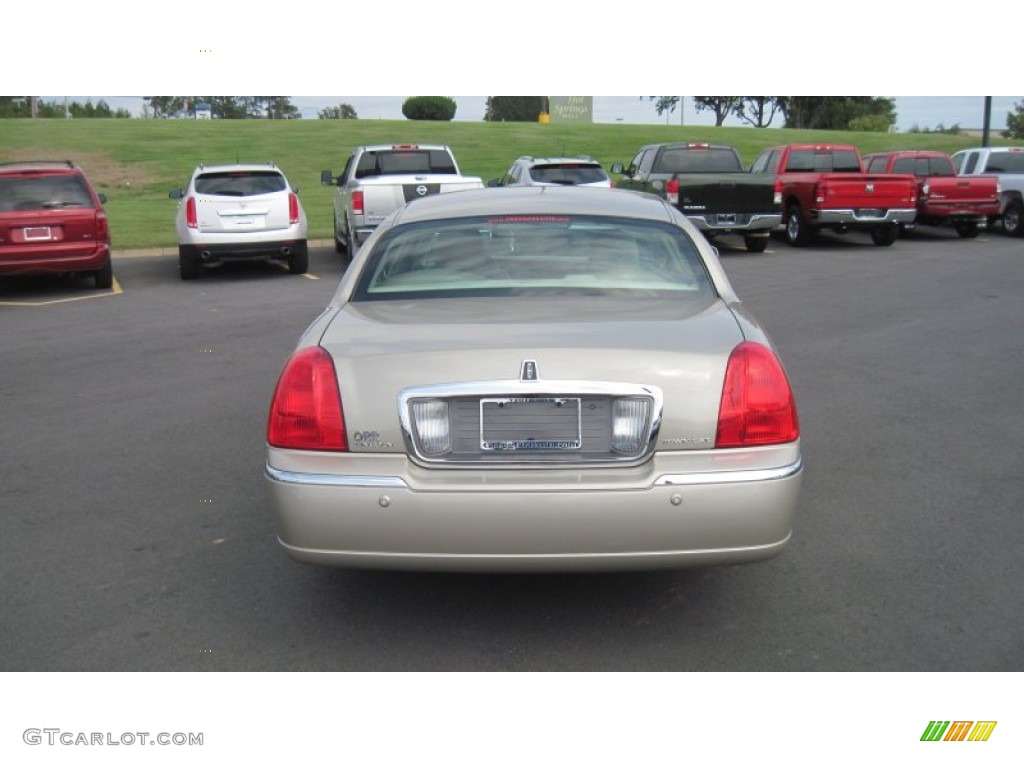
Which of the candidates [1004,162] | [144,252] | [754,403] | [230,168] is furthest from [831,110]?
[754,403]

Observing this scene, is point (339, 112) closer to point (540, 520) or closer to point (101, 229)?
point (101, 229)

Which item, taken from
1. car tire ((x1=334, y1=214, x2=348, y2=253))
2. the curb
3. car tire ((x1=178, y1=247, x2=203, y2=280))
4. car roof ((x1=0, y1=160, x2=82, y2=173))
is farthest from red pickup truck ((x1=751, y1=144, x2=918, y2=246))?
car roof ((x1=0, y1=160, x2=82, y2=173))

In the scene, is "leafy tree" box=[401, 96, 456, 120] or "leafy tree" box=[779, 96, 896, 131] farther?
"leafy tree" box=[779, 96, 896, 131]

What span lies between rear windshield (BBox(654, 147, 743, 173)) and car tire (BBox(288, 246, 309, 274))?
7.12 meters

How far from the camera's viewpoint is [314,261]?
19531 mm

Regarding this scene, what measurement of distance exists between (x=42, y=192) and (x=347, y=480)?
42.2ft

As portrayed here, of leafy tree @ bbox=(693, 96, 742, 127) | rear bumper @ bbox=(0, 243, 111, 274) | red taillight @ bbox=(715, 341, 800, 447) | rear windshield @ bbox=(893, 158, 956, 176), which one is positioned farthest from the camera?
leafy tree @ bbox=(693, 96, 742, 127)

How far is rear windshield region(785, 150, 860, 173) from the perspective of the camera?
74.5ft

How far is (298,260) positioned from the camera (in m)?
17.2

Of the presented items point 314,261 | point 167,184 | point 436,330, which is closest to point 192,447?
point 436,330

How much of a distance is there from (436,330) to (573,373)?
570mm

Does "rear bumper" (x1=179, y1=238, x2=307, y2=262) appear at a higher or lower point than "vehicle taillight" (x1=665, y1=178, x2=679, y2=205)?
lower
